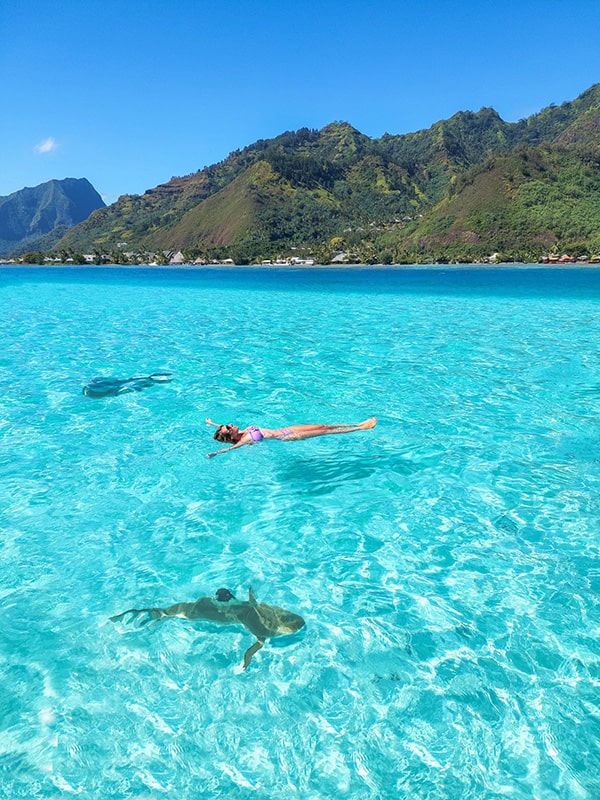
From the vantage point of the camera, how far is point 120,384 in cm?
1723

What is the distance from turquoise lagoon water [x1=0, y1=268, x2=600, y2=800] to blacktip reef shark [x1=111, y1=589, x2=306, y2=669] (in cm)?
15

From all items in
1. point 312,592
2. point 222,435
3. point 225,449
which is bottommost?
point 312,592

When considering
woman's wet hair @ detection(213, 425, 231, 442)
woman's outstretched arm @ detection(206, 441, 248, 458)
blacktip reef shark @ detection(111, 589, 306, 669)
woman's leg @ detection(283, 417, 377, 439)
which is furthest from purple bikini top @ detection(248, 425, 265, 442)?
blacktip reef shark @ detection(111, 589, 306, 669)

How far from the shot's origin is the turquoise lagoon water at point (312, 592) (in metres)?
4.64

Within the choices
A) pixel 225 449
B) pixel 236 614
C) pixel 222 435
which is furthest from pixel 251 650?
pixel 222 435

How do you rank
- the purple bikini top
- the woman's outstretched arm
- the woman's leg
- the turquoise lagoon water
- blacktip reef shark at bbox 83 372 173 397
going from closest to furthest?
1. the turquoise lagoon water
2. the woman's outstretched arm
3. the purple bikini top
4. the woman's leg
5. blacktip reef shark at bbox 83 372 173 397

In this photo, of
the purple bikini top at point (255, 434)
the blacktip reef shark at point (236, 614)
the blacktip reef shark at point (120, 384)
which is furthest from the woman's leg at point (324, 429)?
the blacktip reef shark at point (120, 384)

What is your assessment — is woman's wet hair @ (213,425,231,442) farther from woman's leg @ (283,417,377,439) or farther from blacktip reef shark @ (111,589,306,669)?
blacktip reef shark @ (111,589,306,669)

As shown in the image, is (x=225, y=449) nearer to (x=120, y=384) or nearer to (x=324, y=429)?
(x=324, y=429)

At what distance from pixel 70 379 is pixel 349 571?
1419 cm

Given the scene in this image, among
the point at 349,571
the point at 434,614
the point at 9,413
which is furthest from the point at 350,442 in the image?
the point at 9,413

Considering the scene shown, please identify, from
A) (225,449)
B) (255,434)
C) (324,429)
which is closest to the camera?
(225,449)

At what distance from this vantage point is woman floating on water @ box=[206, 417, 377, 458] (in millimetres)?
11648

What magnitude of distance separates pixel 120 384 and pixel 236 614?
12.4m
